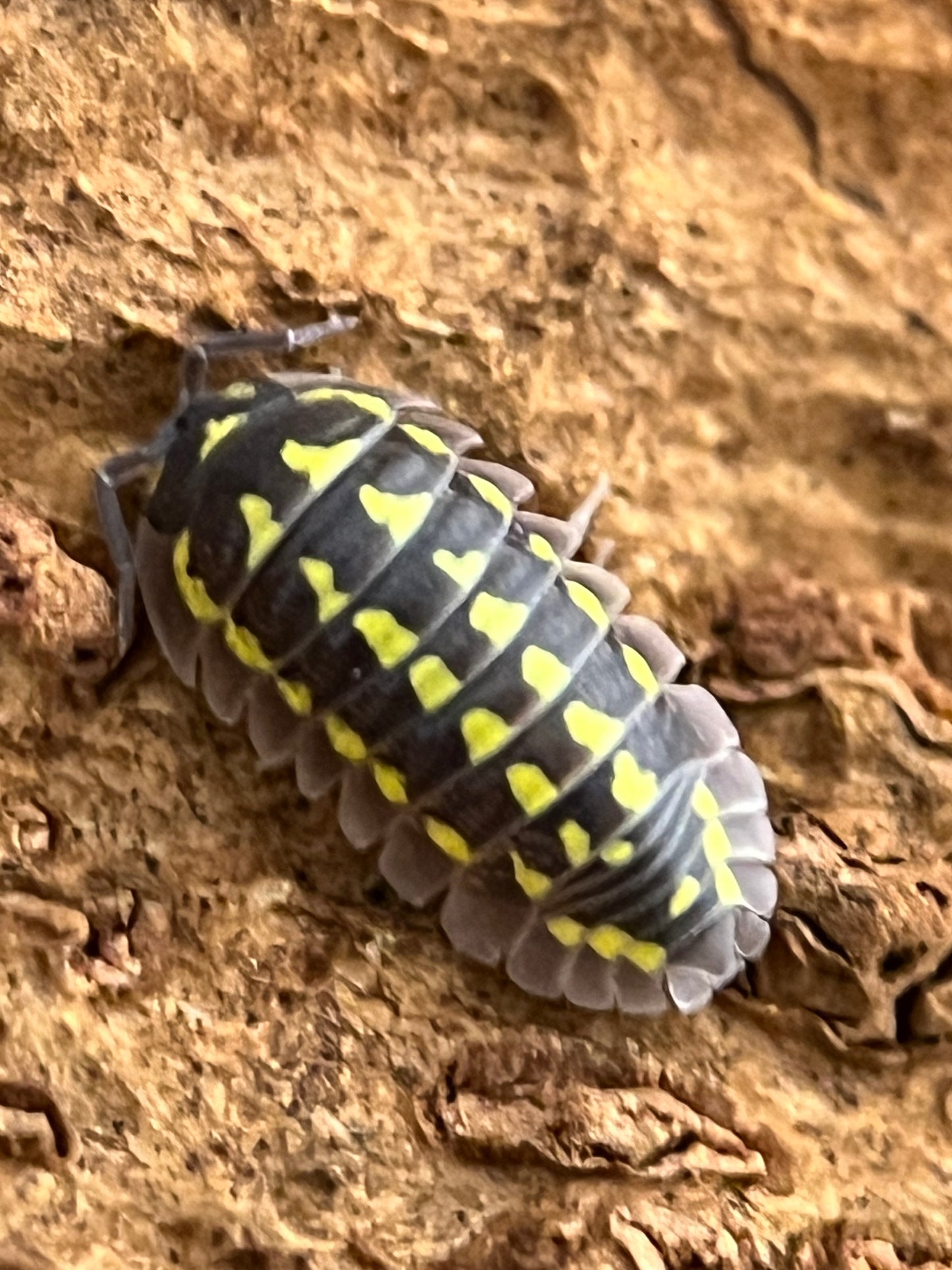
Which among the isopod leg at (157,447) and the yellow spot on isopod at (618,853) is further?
the isopod leg at (157,447)

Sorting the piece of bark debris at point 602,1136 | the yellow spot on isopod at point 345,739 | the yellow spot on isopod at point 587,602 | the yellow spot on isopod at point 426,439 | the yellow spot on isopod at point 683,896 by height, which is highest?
the yellow spot on isopod at point 426,439

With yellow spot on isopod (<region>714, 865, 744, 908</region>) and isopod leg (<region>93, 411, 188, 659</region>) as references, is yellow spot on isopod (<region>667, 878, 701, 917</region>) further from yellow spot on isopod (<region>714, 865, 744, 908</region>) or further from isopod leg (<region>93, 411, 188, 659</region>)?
isopod leg (<region>93, 411, 188, 659</region>)

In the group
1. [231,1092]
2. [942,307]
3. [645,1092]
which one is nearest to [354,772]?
[231,1092]

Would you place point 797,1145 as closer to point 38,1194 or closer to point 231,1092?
point 231,1092

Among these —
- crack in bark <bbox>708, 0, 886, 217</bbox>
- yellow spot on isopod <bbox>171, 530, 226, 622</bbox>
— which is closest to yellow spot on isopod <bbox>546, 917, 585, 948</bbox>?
yellow spot on isopod <bbox>171, 530, 226, 622</bbox>

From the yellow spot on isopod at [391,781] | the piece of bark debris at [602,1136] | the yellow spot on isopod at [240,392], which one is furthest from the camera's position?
the yellow spot on isopod at [240,392]

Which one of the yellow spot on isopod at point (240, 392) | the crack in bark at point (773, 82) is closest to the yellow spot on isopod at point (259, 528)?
the yellow spot on isopod at point (240, 392)

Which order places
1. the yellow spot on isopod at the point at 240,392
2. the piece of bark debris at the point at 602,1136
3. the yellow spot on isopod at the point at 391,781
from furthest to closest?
1. the yellow spot on isopod at the point at 240,392
2. the yellow spot on isopod at the point at 391,781
3. the piece of bark debris at the point at 602,1136

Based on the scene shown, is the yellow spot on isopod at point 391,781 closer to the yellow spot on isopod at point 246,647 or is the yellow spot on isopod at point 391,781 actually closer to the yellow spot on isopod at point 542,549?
the yellow spot on isopod at point 246,647
